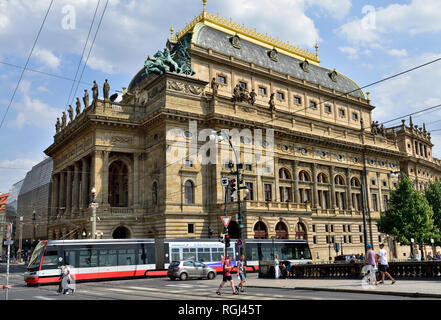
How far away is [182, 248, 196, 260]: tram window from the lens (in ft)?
117

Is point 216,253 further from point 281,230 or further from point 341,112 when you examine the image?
point 341,112

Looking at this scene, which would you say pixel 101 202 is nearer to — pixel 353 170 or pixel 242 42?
pixel 242 42

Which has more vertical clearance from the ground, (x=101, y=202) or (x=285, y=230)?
(x=101, y=202)

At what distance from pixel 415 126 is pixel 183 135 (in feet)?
189

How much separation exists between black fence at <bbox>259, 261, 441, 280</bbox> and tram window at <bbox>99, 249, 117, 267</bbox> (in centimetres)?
1159

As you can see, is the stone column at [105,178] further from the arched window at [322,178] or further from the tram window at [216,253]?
the arched window at [322,178]

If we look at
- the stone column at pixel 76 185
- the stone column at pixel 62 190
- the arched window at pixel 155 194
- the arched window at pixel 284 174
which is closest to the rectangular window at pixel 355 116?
the arched window at pixel 284 174

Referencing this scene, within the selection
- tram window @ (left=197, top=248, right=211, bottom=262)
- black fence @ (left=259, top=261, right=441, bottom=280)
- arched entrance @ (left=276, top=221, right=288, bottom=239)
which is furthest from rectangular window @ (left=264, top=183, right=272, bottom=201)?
black fence @ (left=259, top=261, right=441, bottom=280)

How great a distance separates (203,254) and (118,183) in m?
21.9

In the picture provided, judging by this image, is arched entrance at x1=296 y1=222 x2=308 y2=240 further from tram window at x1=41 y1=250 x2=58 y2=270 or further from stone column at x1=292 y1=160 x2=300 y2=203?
tram window at x1=41 y1=250 x2=58 y2=270

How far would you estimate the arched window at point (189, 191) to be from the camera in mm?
46594

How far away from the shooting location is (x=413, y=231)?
2149 inches

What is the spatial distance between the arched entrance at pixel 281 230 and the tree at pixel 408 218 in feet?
54.3

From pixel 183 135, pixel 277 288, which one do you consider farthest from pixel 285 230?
pixel 277 288
